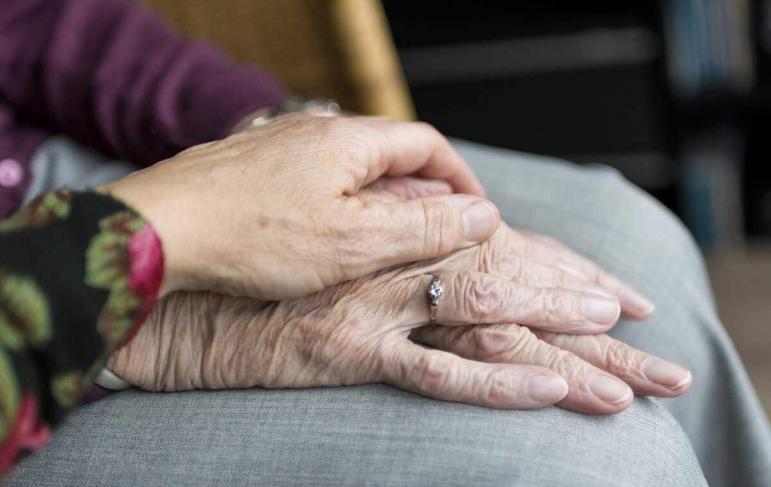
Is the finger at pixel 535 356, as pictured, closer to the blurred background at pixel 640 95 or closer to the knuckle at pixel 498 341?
the knuckle at pixel 498 341

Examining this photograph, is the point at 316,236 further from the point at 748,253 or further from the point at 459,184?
the point at 748,253

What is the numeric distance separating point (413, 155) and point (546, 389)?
26cm

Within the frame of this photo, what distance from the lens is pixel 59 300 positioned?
1.89 ft

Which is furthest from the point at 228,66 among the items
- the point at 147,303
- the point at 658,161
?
the point at 658,161

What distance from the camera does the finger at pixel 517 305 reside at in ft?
2.43

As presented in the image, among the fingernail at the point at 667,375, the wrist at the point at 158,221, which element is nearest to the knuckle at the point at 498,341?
the fingernail at the point at 667,375

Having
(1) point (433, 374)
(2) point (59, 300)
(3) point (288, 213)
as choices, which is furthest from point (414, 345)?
(2) point (59, 300)

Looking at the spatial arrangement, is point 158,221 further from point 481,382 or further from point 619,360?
point 619,360

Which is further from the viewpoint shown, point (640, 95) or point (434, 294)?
point (640, 95)

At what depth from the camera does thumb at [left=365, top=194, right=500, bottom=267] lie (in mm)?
740

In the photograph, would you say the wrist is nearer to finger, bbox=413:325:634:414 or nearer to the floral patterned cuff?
the floral patterned cuff

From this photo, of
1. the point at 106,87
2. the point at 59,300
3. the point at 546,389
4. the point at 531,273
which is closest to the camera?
the point at 59,300

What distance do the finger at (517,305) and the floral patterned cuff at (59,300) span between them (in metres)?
0.25

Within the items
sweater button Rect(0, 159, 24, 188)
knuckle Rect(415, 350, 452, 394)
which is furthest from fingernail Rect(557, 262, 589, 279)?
sweater button Rect(0, 159, 24, 188)
